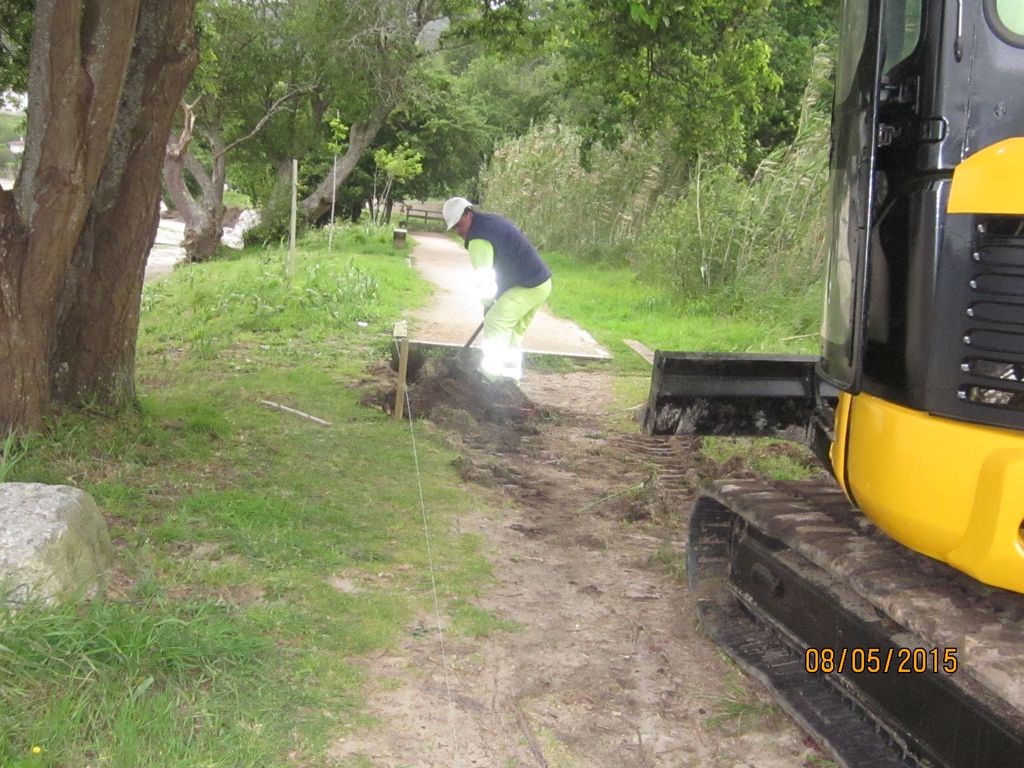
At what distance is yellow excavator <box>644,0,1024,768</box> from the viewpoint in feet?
8.12

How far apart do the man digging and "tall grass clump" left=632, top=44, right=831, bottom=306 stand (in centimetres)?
506

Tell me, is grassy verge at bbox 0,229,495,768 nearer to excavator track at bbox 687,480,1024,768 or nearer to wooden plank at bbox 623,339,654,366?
excavator track at bbox 687,480,1024,768

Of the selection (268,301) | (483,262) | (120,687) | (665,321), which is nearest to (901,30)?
(120,687)

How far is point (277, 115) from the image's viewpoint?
89.9 feet

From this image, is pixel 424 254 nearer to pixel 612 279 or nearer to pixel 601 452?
pixel 612 279

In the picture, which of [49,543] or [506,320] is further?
[506,320]

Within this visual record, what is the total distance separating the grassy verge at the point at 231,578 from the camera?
312cm

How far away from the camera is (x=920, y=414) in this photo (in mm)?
2688

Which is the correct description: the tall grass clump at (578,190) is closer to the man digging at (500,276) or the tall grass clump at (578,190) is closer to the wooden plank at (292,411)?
the man digging at (500,276)

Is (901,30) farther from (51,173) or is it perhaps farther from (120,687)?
(51,173)

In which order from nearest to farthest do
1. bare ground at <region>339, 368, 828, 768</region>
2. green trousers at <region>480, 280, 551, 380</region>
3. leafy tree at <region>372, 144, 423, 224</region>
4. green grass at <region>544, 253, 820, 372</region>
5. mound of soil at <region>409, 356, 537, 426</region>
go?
bare ground at <region>339, 368, 828, 768</region>, mound of soil at <region>409, 356, 537, 426</region>, green trousers at <region>480, 280, 551, 380</region>, green grass at <region>544, 253, 820, 372</region>, leafy tree at <region>372, 144, 423, 224</region>

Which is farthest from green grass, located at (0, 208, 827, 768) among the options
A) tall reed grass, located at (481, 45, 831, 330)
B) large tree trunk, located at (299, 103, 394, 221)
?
large tree trunk, located at (299, 103, 394, 221)
